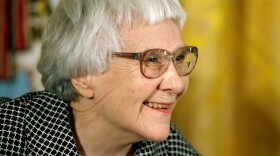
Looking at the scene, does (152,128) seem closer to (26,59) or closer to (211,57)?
(211,57)

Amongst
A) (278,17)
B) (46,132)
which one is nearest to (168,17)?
(46,132)

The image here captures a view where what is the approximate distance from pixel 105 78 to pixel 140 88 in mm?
108

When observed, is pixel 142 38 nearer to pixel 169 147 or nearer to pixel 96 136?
pixel 96 136

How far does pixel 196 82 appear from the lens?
2.16 m

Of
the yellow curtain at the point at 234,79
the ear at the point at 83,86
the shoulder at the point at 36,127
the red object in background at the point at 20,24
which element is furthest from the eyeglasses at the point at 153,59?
the red object in background at the point at 20,24

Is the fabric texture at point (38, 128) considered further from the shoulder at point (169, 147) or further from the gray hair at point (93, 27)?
the gray hair at point (93, 27)

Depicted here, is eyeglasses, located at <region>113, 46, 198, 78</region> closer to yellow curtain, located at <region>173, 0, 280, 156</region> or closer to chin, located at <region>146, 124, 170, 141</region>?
chin, located at <region>146, 124, 170, 141</region>

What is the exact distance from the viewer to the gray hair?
1358 mm

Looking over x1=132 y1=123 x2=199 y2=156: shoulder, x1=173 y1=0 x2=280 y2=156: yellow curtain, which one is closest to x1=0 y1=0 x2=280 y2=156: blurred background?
x1=173 y1=0 x2=280 y2=156: yellow curtain

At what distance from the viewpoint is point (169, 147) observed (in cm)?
172

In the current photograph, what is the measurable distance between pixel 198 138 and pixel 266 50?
49cm

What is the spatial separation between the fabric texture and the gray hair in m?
0.15

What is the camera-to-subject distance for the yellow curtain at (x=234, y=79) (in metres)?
2.00

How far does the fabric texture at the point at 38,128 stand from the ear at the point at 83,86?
133 mm
